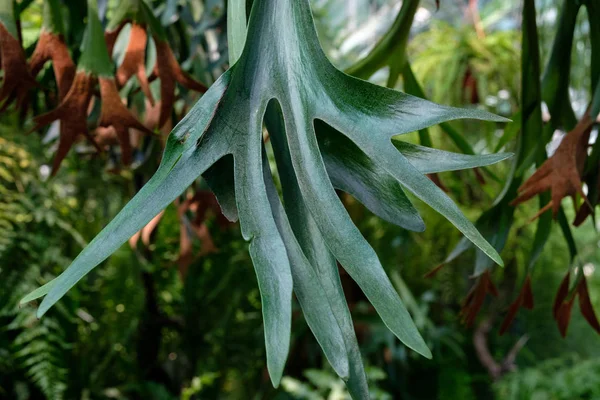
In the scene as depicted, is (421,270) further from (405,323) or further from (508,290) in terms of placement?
(405,323)

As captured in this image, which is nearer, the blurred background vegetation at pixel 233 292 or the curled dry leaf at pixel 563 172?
the curled dry leaf at pixel 563 172

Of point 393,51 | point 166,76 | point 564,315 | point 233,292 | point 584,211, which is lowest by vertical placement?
point 233,292

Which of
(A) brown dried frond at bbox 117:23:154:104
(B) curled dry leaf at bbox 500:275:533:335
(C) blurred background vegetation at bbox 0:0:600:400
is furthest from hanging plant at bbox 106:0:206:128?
(C) blurred background vegetation at bbox 0:0:600:400

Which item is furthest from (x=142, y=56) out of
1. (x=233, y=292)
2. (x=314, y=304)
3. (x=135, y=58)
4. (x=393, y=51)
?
(x=233, y=292)

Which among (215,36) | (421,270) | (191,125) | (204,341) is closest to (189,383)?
(204,341)

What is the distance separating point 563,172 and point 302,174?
0.29m

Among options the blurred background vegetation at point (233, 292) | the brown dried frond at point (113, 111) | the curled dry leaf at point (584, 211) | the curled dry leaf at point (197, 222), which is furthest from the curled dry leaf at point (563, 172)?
the blurred background vegetation at point (233, 292)

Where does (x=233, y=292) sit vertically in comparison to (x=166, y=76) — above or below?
below

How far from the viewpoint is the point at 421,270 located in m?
1.65

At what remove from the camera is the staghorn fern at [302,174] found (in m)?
0.32

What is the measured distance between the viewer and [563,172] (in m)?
0.53

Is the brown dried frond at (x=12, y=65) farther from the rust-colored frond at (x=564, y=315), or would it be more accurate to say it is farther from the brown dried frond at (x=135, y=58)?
the rust-colored frond at (x=564, y=315)

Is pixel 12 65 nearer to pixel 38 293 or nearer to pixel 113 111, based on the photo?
pixel 113 111

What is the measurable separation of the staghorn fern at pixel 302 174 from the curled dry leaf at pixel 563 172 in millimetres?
183
